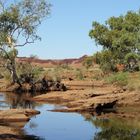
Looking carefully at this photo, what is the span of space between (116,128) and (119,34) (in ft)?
131

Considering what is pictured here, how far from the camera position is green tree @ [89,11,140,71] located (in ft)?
201

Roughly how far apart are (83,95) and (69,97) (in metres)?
2.14

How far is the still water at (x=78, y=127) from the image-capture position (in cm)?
2280

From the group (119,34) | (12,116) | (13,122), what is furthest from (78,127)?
(119,34)

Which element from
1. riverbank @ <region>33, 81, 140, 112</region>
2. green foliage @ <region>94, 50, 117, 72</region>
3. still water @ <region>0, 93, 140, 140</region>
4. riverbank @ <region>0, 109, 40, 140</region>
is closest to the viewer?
riverbank @ <region>0, 109, 40, 140</region>

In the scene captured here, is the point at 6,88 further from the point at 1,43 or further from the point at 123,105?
the point at 123,105

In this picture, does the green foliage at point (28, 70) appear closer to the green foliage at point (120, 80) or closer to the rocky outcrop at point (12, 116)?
the green foliage at point (120, 80)

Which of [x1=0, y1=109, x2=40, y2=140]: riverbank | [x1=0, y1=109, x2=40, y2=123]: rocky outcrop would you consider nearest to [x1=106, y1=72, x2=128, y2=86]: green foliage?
[x1=0, y1=109, x2=40, y2=140]: riverbank

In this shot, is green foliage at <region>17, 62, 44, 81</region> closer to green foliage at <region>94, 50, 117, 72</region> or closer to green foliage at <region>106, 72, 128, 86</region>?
green foliage at <region>106, 72, 128, 86</region>

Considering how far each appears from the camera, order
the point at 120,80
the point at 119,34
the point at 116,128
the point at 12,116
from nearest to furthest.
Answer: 1. the point at 116,128
2. the point at 12,116
3. the point at 120,80
4. the point at 119,34

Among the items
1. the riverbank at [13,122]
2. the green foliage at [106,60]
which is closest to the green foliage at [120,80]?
the green foliage at [106,60]

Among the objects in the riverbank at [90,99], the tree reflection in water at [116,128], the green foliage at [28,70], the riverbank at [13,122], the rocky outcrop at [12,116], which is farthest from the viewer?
the green foliage at [28,70]

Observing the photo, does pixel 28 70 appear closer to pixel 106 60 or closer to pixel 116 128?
pixel 106 60

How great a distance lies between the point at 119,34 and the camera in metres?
64.3
